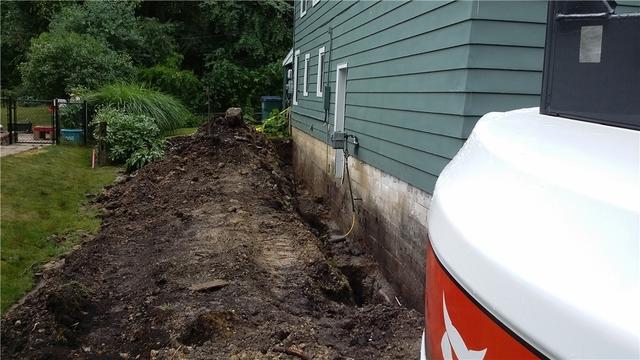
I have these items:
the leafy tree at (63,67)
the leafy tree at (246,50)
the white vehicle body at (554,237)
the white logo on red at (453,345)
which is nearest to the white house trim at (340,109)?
the white vehicle body at (554,237)

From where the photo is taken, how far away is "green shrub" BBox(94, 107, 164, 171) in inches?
566

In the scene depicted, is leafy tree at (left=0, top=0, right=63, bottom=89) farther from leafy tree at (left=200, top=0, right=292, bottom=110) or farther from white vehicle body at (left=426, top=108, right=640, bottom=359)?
white vehicle body at (left=426, top=108, right=640, bottom=359)

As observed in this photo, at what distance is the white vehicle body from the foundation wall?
13.4ft

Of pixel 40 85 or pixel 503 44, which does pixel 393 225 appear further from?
pixel 40 85

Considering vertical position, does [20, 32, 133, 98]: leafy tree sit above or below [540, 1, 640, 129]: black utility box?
above

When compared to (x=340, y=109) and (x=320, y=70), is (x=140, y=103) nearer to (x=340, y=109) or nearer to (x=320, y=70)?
(x=320, y=70)

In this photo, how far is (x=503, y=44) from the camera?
4.88 metres

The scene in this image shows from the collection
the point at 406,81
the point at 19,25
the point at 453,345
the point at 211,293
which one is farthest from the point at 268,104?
the point at 453,345

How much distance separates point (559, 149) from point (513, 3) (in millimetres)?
3900

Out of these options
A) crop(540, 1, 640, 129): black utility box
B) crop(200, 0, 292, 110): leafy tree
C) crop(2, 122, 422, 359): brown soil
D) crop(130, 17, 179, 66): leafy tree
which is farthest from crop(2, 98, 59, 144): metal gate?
crop(540, 1, 640, 129): black utility box

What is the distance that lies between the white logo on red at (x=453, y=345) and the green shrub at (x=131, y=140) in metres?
13.7

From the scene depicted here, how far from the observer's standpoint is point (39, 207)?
9664mm

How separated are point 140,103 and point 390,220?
42.1 ft

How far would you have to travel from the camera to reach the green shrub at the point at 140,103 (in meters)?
17.2
